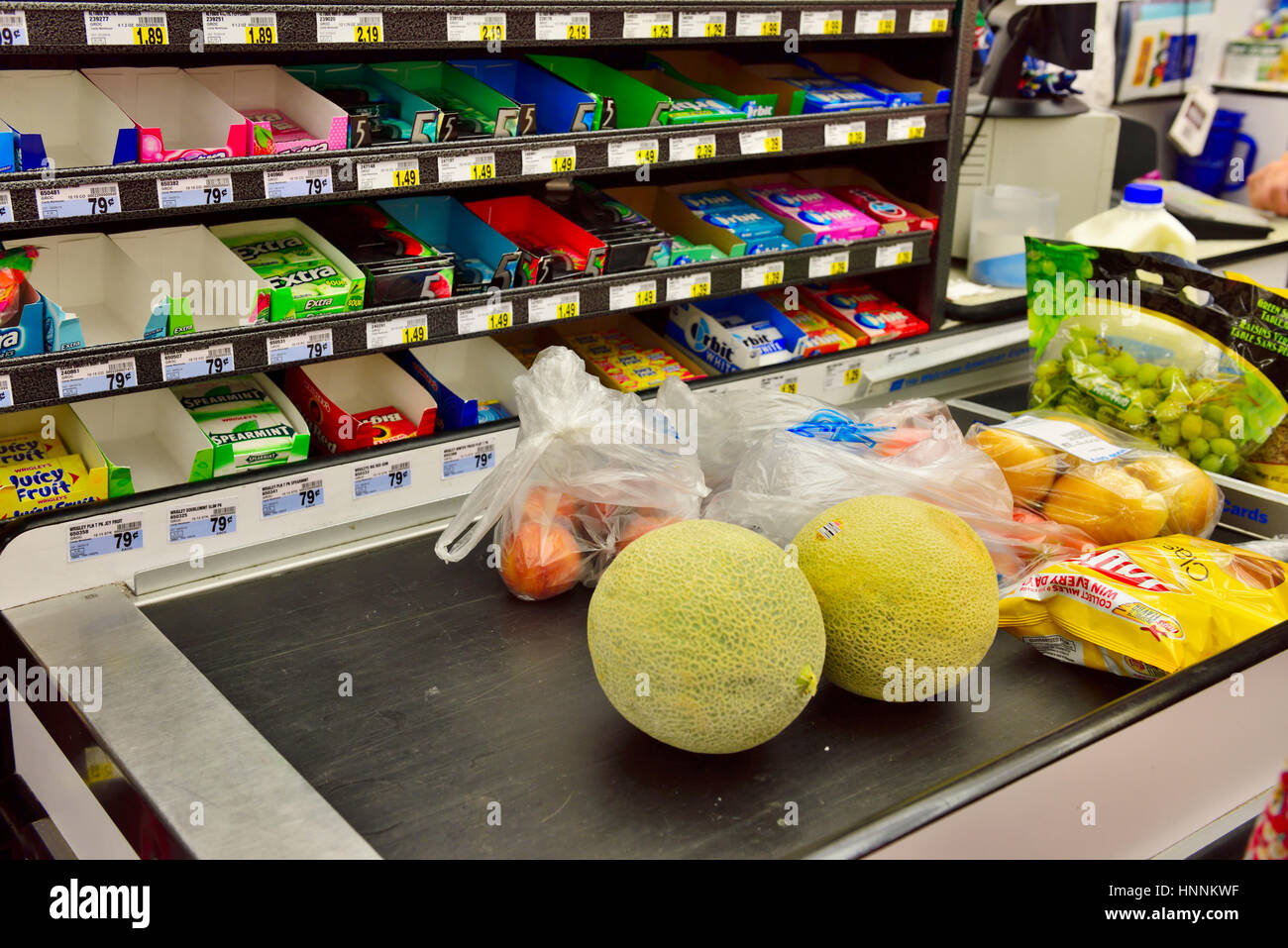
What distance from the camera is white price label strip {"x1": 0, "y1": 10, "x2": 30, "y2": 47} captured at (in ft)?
5.04

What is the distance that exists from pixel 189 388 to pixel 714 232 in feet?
3.75

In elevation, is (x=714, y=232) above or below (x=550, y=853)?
above

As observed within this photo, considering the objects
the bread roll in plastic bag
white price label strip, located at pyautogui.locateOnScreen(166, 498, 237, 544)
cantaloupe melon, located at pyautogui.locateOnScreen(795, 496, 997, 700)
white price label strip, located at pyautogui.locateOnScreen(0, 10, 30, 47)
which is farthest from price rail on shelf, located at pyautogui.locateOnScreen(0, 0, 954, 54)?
cantaloupe melon, located at pyautogui.locateOnScreen(795, 496, 997, 700)

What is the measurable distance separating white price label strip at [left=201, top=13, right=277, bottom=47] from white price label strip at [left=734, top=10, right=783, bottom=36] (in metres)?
0.94

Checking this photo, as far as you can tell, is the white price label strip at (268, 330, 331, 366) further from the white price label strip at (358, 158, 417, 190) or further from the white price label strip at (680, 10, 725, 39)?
the white price label strip at (680, 10, 725, 39)

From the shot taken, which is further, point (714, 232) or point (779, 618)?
point (714, 232)

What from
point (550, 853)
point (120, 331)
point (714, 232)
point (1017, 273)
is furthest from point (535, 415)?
point (1017, 273)

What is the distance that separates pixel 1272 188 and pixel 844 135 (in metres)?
2.22

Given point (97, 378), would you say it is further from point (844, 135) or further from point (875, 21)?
point (875, 21)

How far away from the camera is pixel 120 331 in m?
1.99

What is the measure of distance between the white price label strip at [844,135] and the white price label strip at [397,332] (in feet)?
3.30
